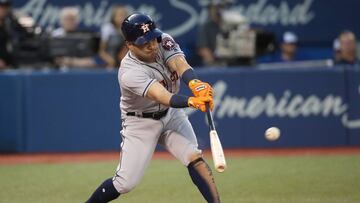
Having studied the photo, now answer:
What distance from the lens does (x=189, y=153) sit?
6227 mm

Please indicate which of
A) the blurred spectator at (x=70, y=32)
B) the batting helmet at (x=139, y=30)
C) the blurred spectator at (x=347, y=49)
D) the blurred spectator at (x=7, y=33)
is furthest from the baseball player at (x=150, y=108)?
the blurred spectator at (x=347, y=49)

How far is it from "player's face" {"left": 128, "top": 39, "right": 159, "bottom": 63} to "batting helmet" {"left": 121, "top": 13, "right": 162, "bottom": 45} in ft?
0.16

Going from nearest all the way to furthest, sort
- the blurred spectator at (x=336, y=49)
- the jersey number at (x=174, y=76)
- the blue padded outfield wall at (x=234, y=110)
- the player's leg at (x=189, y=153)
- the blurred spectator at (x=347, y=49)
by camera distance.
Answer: the player's leg at (x=189, y=153) < the jersey number at (x=174, y=76) < the blue padded outfield wall at (x=234, y=110) < the blurred spectator at (x=347, y=49) < the blurred spectator at (x=336, y=49)

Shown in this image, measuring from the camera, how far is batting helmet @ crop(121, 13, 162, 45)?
604 centimetres

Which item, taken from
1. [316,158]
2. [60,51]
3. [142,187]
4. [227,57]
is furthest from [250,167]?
[60,51]

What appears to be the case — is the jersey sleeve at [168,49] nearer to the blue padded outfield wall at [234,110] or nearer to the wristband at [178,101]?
the wristband at [178,101]

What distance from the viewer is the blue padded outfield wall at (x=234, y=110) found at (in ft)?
37.7

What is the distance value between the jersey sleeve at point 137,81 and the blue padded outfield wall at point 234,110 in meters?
5.34

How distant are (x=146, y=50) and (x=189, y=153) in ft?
2.99

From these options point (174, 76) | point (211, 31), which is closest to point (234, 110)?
point (211, 31)

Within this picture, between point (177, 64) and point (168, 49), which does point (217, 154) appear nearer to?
point (177, 64)

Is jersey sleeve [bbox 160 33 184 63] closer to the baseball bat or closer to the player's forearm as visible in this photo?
the player's forearm

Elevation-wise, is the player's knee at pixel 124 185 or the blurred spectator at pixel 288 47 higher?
the player's knee at pixel 124 185

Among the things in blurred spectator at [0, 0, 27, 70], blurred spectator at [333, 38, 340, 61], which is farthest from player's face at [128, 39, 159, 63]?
blurred spectator at [333, 38, 340, 61]
